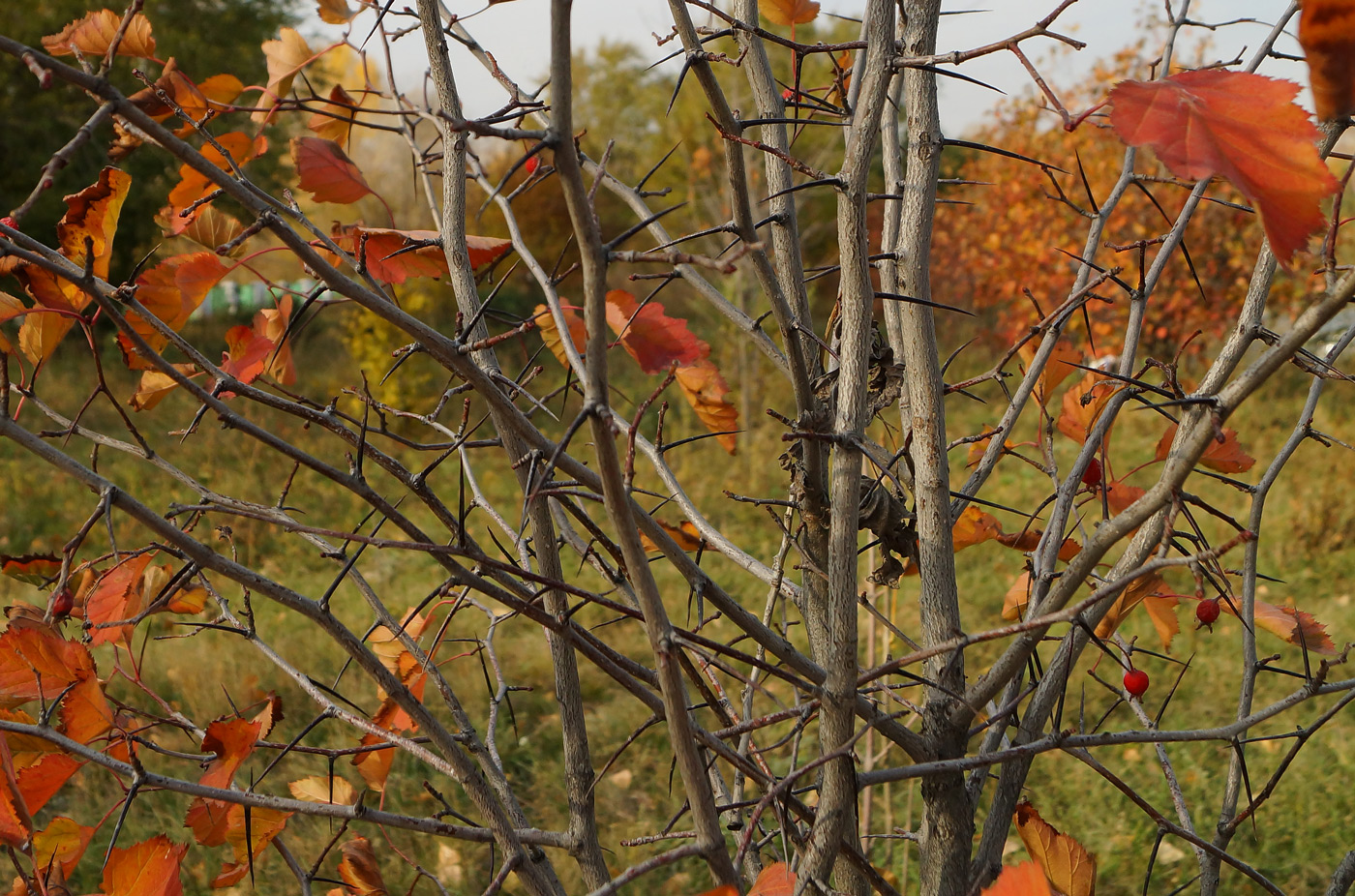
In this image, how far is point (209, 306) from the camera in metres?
12.9

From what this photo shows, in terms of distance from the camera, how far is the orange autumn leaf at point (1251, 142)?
46 centimetres

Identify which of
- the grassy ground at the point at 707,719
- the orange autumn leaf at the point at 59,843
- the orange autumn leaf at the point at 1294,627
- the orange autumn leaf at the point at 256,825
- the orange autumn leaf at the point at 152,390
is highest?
the orange autumn leaf at the point at 152,390

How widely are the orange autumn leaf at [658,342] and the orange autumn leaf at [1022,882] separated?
0.43 metres

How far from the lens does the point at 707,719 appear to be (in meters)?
3.09

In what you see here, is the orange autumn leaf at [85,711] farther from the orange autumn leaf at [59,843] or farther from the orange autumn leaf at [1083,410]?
the orange autumn leaf at [1083,410]

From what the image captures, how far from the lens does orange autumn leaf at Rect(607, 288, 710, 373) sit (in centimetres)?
77

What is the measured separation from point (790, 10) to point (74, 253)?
75 cm

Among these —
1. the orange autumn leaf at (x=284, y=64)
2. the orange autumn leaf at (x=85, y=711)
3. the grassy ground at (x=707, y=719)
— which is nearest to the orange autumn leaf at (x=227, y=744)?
the orange autumn leaf at (x=85, y=711)

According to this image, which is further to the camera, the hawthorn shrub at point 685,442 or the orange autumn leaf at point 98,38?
the orange autumn leaf at point 98,38

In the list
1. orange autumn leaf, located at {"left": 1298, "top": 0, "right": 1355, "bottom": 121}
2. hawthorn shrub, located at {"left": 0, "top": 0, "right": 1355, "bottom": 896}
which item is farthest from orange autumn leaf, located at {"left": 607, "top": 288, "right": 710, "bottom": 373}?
orange autumn leaf, located at {"left": 1298, "top": 0, "right": 1355, "bottom": 121}

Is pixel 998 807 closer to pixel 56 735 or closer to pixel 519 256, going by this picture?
pixel 519 256

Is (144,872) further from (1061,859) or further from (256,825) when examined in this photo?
(1061,859)

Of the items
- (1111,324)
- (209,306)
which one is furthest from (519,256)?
(209,306)

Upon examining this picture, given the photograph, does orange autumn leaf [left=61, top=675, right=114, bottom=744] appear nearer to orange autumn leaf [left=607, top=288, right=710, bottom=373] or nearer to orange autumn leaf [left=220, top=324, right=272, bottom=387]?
orange autumn leaf [left=220, top=324, right=272, bottom=387]
